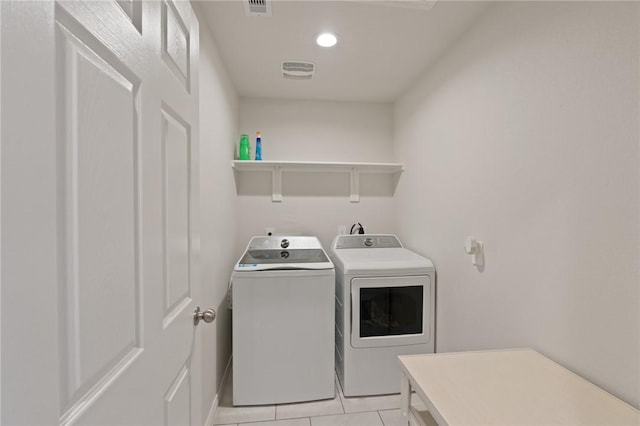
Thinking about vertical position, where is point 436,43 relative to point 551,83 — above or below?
above

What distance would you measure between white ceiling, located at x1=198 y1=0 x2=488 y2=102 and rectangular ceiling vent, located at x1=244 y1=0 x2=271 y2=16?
0.13 feet

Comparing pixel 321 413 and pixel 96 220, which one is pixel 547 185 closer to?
pixel 96 220

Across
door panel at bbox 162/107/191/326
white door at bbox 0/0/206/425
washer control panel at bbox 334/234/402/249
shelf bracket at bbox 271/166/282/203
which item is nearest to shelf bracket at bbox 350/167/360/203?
washer control panel at bbox 334/234/402/249

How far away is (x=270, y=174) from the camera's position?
286 cm

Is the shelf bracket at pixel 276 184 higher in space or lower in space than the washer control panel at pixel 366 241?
higher

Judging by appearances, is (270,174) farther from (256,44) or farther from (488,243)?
(488,243)

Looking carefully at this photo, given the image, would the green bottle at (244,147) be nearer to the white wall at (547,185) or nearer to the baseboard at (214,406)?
the white wall at (547,185)

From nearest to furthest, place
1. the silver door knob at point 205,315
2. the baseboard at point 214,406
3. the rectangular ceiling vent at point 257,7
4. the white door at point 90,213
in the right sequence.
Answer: the white door at point 90,213, the silver door knob at point 205,315, the rectangular ceiling vent at point 257,7, the baseboard at point 214,406

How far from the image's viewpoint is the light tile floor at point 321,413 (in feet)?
5.97

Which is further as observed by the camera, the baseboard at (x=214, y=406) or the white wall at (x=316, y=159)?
the white wall at (x=316, y=159)

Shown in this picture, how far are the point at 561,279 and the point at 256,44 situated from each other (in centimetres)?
213

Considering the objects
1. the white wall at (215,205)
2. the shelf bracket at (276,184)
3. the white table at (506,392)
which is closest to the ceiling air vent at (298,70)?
the white wall at (215,205)

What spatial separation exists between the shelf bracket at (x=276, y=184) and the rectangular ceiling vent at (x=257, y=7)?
1.40 m

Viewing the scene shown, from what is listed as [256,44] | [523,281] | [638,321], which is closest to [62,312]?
[638,321]
